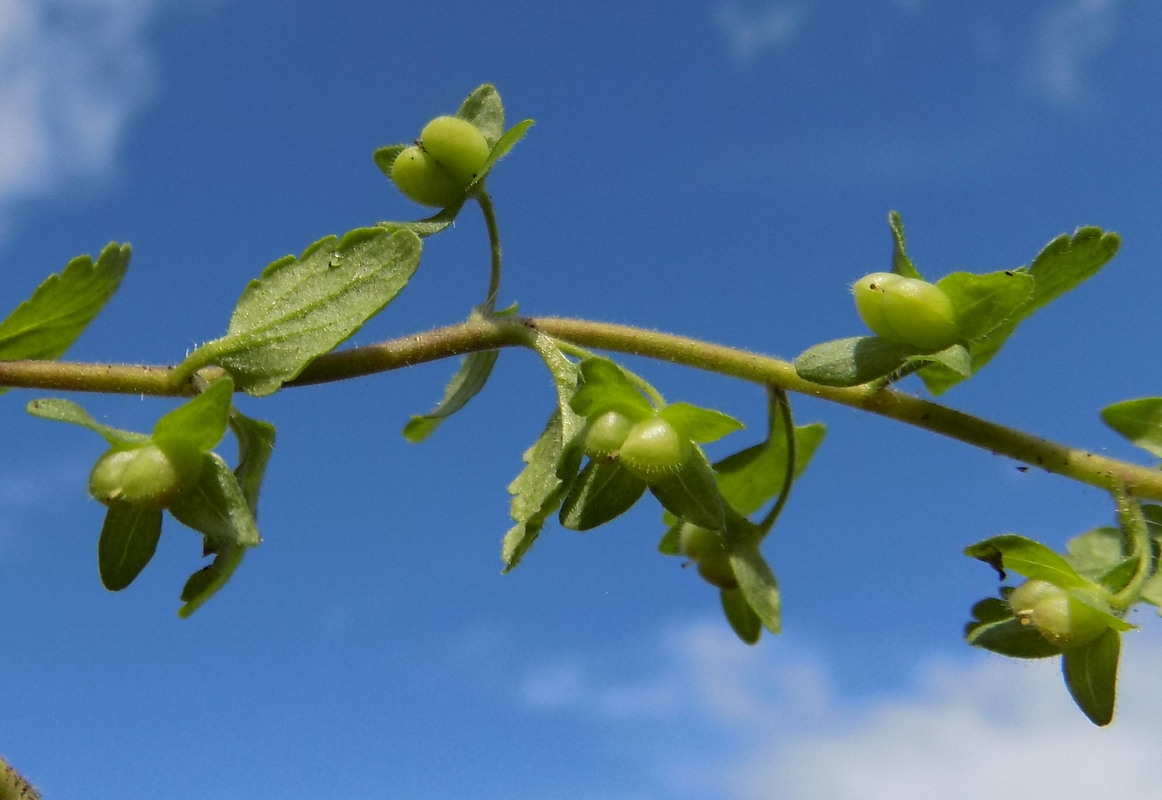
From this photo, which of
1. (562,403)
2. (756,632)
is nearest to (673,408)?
(562,403)

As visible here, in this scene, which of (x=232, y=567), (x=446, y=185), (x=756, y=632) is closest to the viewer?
(x=232, y=567)

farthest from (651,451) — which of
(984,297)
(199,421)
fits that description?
(199,421)

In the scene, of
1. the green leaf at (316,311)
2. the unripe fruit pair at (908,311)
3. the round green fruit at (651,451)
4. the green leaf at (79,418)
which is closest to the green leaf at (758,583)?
the round green fruit at (651,451)

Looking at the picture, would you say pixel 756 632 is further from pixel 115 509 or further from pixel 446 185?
pixel 115 509

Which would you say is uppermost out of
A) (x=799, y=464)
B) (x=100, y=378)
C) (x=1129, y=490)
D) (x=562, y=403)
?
(x=799, y=464)

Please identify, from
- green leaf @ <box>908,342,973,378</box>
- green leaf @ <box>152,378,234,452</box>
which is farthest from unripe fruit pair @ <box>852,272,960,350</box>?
green leaf @ <box>152,378,234,452</box>

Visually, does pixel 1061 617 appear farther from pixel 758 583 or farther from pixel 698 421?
pixel 698 421
